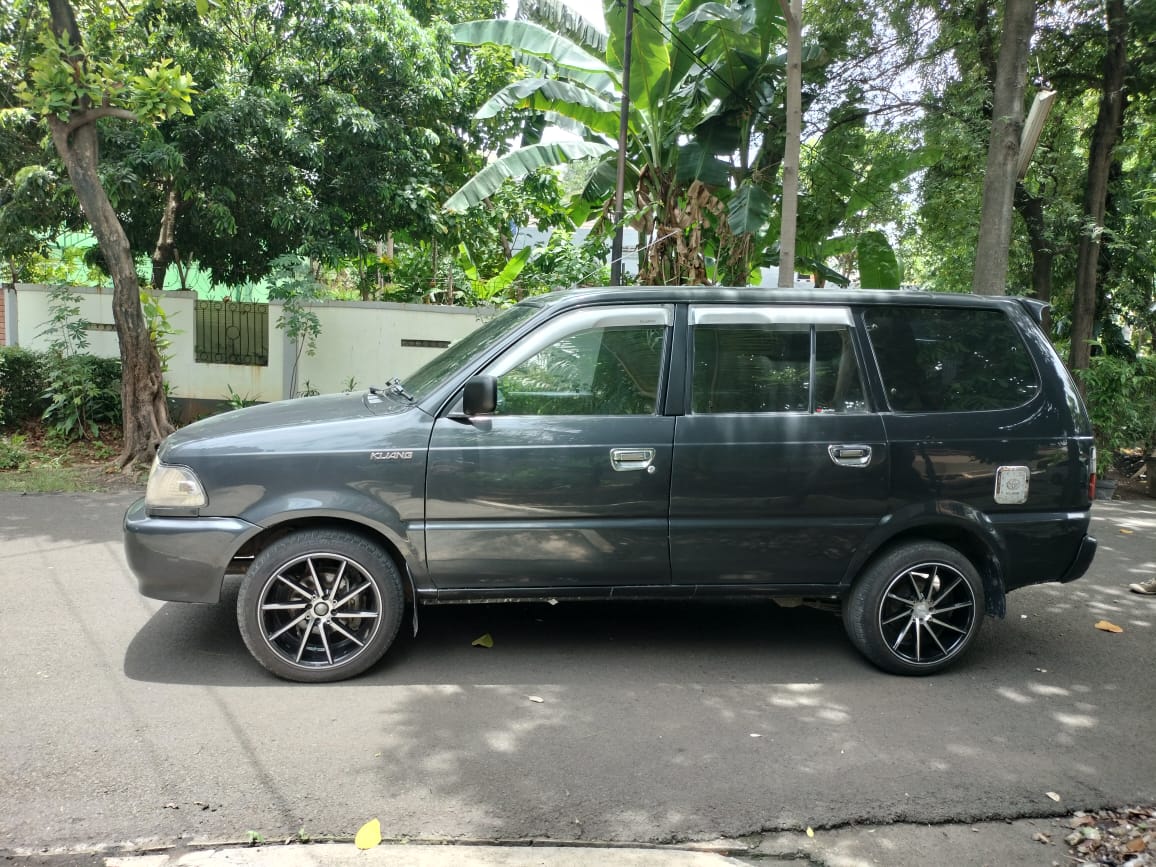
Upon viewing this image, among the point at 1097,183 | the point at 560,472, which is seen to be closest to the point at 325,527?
the point at 560,472

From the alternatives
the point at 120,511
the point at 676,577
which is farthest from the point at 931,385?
the point at 120,511

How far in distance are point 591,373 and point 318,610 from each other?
5.84ft

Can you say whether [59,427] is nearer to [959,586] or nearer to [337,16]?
[337,16]

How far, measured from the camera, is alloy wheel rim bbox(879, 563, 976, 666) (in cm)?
492

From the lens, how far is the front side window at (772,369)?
15.9 ft

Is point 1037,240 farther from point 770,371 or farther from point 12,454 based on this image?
point 12,454

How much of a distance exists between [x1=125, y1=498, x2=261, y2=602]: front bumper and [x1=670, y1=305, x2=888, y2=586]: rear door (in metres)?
2.16

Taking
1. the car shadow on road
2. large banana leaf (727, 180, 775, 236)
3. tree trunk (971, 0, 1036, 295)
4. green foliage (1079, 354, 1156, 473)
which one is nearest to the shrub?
the car shadow on road

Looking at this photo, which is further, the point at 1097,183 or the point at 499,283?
the point at 499,283

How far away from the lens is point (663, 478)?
4.68 metres

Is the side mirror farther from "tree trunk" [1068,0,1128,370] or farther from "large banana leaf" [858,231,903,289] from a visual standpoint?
"tree trunk" [1068,0,1128,370]

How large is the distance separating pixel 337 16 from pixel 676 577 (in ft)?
32.9

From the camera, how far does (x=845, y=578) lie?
4.91 m

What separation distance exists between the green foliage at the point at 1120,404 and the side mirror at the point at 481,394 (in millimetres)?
9868
